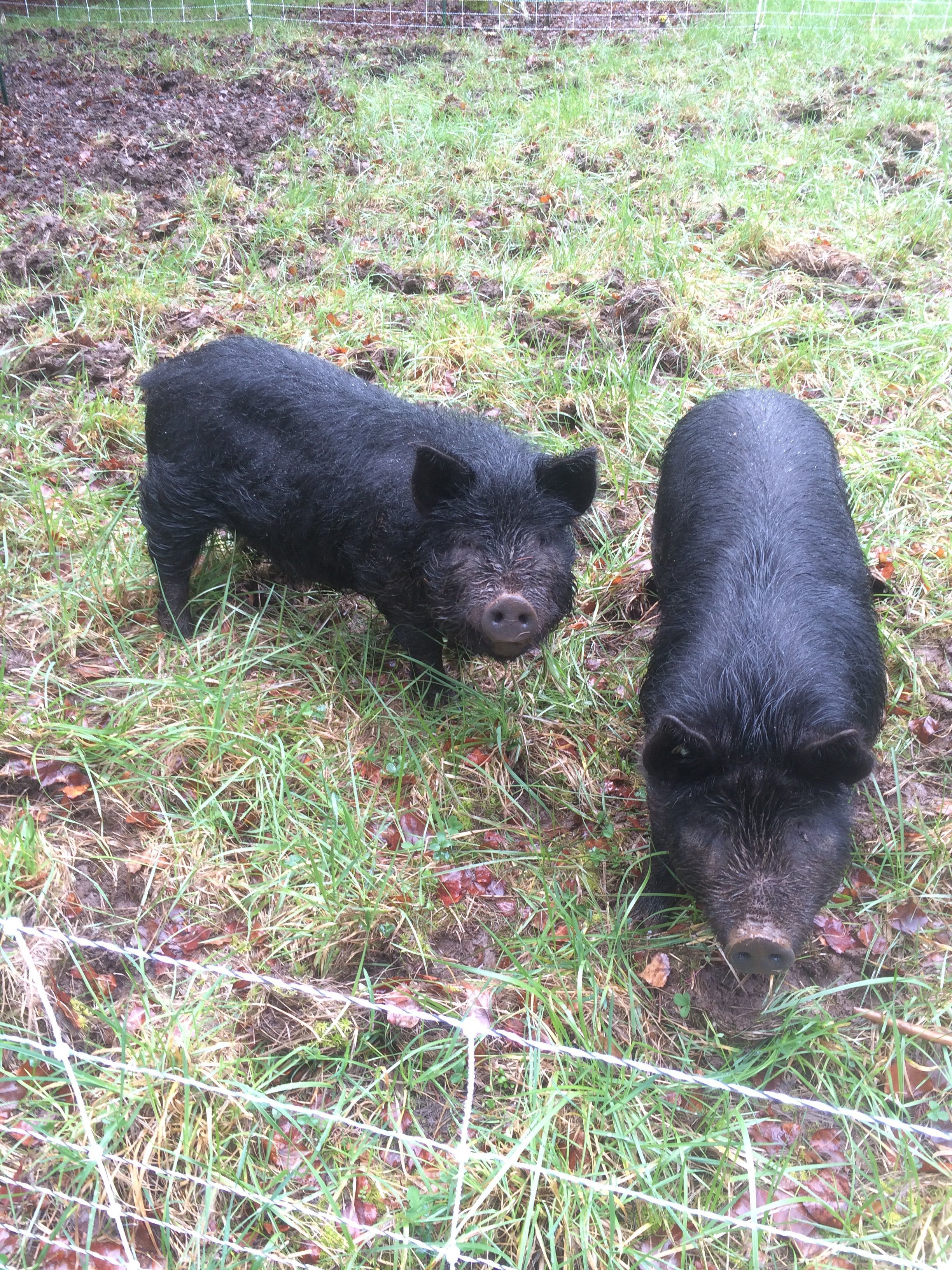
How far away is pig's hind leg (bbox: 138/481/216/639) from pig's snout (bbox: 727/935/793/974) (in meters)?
2.82

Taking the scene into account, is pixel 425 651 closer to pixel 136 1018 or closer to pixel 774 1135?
pixel 136 1018

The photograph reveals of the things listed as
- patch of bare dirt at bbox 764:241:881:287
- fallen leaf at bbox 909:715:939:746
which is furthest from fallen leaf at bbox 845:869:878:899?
patch of bare dirt at bbox 764:241:881:287

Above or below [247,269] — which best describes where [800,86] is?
above

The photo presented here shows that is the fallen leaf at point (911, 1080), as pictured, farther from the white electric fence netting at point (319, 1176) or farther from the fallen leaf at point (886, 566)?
the fallen leaf at point (886, 566)

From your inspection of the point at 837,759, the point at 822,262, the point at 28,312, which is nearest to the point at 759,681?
the point at 837,759

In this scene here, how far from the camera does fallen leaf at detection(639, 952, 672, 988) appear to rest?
3.14 metres

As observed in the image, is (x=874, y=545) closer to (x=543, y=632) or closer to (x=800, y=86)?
(x=543, y=632)

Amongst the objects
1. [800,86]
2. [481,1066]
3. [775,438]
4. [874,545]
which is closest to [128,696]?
[481,1066]

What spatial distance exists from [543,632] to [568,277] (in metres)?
3.83

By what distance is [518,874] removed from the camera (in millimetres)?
3496

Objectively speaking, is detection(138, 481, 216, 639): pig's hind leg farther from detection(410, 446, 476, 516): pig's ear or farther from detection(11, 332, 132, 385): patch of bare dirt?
detection(11, 332, 132, 385): patch of bare dirt

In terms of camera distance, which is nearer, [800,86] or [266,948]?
[266,948]

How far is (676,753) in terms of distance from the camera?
2834mm

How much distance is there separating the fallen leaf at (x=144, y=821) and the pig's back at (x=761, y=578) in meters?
1.89
